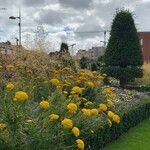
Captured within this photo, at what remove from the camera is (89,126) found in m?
7.24

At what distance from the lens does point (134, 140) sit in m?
10.9

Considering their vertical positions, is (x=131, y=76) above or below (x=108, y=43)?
below

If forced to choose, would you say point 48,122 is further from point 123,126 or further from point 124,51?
point 124,51

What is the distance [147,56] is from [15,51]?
2233 inches

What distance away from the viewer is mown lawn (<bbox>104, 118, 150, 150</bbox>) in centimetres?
1004

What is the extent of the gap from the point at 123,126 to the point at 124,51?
12.0 meters

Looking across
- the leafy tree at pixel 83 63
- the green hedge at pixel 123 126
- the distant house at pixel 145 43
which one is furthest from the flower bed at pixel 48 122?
the distant house at pixel 145 43

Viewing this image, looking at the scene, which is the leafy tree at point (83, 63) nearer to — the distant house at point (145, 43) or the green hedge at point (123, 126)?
the green hedge at point (123, 126)

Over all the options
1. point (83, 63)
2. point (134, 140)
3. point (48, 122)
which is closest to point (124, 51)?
point (83, 63)

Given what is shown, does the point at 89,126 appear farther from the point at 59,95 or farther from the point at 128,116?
the point at 128,116

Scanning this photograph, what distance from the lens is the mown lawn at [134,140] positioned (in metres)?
10.0

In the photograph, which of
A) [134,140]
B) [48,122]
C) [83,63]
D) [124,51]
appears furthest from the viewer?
[83,63]

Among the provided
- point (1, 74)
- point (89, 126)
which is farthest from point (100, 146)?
point (1, 74)

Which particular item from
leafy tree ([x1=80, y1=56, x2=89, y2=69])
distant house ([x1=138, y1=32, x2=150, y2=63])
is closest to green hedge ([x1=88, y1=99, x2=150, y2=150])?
leafy tree ([x1=80, y1=56, x2=89, y2=69])
